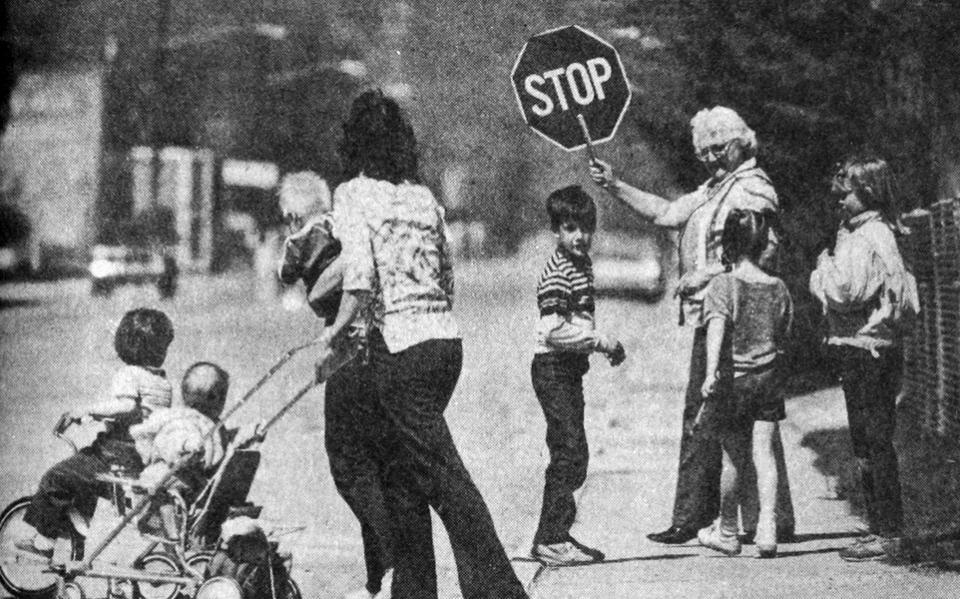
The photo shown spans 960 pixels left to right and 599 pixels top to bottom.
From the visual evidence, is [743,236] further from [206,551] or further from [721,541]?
[206,551]

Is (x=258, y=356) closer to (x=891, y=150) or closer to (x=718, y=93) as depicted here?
(x=718, y=93)

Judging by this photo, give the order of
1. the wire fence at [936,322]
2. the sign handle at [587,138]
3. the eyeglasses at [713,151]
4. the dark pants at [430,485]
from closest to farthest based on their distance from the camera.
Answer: the dark pants at [430,485], the eyeglasses at [713,151], the sign handle at [587,138], the wire fence at [936,322]

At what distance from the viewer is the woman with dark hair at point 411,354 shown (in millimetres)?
3691

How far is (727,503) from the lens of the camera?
4395 mm

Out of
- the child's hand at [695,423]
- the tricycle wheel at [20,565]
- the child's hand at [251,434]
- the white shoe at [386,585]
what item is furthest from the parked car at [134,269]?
the child's hand at [695,423]

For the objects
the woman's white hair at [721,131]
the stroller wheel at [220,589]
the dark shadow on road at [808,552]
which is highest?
the woman's white hair at [721,131]

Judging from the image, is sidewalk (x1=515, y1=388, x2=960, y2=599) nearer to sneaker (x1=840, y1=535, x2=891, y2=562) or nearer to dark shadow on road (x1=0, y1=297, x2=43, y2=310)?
sneaker (x1=840, y1=535, x2=891, y2=562)

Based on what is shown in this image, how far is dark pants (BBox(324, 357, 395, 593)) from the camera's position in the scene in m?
3.87

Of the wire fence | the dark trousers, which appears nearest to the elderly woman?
the dark trousers

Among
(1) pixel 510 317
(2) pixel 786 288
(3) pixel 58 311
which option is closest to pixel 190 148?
(3) pixel 58 311

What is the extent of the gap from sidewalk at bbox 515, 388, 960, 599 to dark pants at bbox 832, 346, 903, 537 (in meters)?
0.16

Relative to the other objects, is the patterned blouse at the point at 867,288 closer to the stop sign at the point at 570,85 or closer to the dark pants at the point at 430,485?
the stop sign at the point at 570,85

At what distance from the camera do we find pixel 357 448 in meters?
3.93

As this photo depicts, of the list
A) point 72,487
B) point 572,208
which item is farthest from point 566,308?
point 72,487
